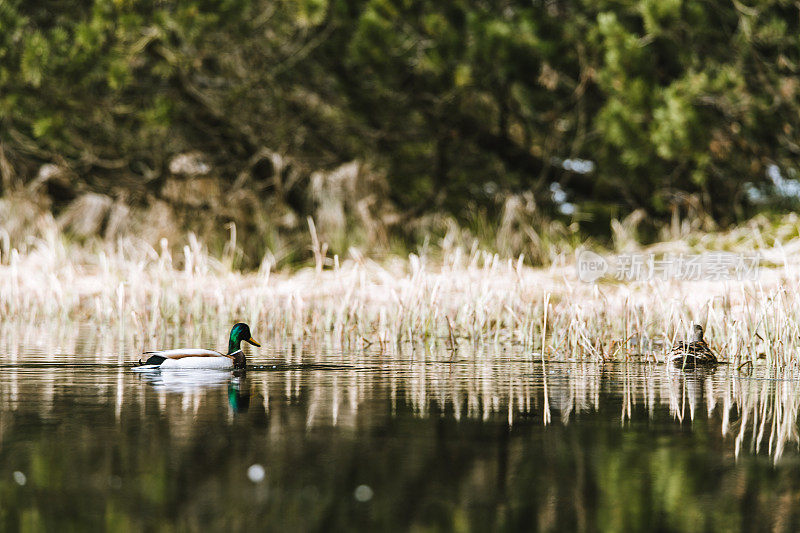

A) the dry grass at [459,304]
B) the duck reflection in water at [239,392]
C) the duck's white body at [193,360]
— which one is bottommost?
the duck reflection in water at [239,392]

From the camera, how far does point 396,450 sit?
4926 mm

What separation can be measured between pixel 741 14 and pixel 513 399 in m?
9.71

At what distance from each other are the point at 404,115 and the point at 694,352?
10023 millimetres

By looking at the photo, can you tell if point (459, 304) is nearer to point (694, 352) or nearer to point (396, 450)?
point (694, 352)

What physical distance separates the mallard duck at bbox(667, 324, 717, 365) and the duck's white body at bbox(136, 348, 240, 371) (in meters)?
2.95

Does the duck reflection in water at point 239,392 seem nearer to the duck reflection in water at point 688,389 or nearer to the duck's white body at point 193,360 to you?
the duck's white body at point 193,360

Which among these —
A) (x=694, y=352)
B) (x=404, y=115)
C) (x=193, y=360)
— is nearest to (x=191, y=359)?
(x=193, y=360)

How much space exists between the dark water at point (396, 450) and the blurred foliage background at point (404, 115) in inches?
309

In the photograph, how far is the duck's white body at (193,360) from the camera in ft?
25.1

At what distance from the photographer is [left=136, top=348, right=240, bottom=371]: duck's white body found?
301 inches

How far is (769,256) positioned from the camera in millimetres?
13305

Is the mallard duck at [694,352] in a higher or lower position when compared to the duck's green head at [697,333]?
lower

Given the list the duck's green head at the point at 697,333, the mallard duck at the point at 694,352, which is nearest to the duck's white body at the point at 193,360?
the mallard duck at the point at 694,352

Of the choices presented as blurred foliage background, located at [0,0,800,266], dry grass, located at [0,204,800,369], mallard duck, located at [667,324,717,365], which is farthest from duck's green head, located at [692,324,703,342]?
blurred foliage background, located at [0,0,800,266]
